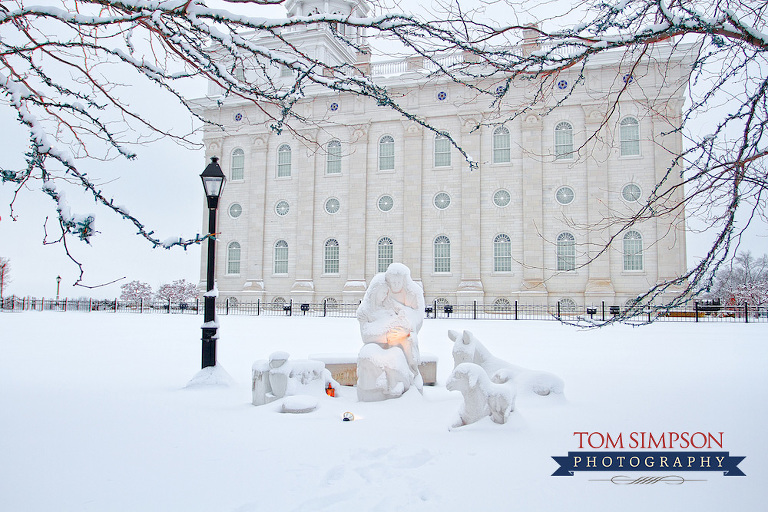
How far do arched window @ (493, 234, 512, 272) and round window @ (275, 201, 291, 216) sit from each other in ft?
45.1

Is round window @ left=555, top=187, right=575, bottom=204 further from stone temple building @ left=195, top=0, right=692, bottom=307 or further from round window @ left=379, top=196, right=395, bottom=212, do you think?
round window @ left=379, top=196, right=395, bottom=212

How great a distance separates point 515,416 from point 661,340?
972 centimetres

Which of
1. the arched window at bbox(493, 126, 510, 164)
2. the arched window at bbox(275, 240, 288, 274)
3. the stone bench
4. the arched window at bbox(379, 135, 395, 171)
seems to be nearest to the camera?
the stone bench

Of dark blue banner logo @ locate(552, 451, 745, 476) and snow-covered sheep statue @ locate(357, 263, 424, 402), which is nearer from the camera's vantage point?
dark blue banner logo @ locate(552, 451, 745, 476)

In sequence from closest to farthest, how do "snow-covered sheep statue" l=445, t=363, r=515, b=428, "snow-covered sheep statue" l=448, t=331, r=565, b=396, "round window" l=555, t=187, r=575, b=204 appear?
"snow-covered sheep statue" l=445, t=363, r=515, b=428 → "snow-covered sheep statue" l=448, t=331, r=565, b=396 → "round window" l=555, t=187, r=575, b=204

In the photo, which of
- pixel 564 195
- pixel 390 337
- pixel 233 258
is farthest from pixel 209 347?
pixel 233 258

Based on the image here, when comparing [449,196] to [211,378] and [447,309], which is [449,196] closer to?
[447,309]

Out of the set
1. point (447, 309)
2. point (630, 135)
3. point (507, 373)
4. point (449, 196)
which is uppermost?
point (630, 135)

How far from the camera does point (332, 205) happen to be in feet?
104

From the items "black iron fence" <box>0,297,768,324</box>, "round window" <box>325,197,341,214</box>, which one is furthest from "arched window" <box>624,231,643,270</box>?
"round window" <box>325,197,341,214</box>

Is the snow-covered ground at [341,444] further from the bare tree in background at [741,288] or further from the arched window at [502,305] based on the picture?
the arched window at [502,305]

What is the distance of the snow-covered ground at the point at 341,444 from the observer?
9.86ft

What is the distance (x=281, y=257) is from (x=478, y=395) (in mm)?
28937

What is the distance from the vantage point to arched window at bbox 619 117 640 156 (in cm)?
2777
